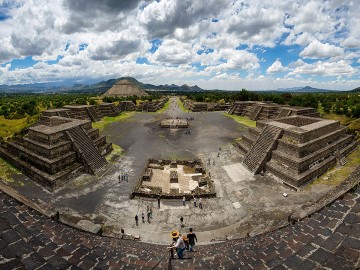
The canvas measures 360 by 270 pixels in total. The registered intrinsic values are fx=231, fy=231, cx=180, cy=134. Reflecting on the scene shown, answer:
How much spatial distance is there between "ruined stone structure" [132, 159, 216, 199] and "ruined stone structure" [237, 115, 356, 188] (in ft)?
17.9

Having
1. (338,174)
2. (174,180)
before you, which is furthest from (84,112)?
(338,174)

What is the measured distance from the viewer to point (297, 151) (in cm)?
2075

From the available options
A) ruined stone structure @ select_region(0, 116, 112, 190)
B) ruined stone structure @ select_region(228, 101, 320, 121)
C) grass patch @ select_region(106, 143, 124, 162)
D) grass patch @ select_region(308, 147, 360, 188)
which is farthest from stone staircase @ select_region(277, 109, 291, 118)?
ruined stone structure @ select_region(0, 116, 112, 190)

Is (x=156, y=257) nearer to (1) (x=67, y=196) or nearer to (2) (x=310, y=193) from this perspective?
(1) (x=67, y=196)

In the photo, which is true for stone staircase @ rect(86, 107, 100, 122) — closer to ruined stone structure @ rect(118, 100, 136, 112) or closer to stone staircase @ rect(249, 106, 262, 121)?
ruined stone structure @ rect(118, 100, 136, 112)

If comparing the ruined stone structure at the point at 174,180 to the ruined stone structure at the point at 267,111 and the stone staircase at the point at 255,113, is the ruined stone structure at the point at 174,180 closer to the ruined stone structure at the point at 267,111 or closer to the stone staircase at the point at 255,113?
the ruined stone structure at the point at 267,111

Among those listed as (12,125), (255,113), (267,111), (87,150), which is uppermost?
(267,111)

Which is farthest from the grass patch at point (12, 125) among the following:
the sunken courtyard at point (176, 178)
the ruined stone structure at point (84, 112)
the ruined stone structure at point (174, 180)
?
the ruined stone structure at point (174, 180)

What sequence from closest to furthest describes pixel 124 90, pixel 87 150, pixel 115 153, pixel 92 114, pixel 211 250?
pixel 211 250 → pixel 87 150 → pixel 115 153 → pixel 92 114 → pixel 124 90

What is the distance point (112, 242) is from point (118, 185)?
906 cm

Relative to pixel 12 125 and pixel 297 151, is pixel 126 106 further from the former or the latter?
pixel 297 151

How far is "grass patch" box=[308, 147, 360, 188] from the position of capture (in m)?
19.8

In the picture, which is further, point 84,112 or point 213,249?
point 84,112

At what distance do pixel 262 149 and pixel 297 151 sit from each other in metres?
4.00
